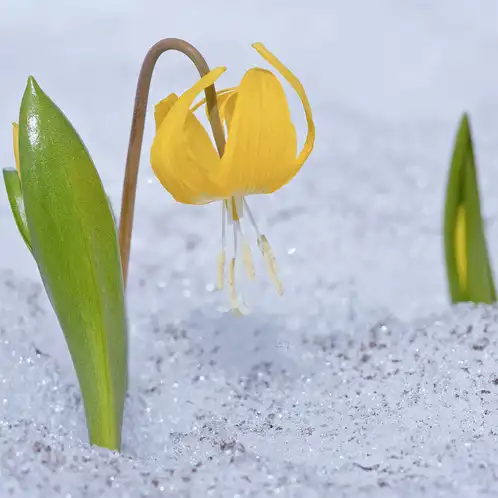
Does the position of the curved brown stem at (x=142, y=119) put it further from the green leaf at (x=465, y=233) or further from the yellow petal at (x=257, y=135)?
the green leaf at (x=465, y=233)

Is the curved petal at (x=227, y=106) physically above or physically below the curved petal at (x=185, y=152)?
above

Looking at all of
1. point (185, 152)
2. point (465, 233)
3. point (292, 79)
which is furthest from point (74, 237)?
point (465, 233)

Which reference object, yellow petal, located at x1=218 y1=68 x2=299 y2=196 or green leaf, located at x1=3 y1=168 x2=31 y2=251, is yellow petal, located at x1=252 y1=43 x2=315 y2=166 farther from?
green leaf, located at x1=3 y1=168 x2=31 y2=251

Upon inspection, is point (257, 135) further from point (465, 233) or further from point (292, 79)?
point (465, 233)

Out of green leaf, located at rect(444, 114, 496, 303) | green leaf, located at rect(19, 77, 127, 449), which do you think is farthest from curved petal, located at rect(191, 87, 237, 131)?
green leaf, located at rect(444, 114, 496, 303)

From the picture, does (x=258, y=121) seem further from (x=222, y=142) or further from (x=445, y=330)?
(x=445, y=330)

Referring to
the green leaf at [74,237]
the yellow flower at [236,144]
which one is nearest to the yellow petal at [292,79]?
the yellow flower at [236,144]
